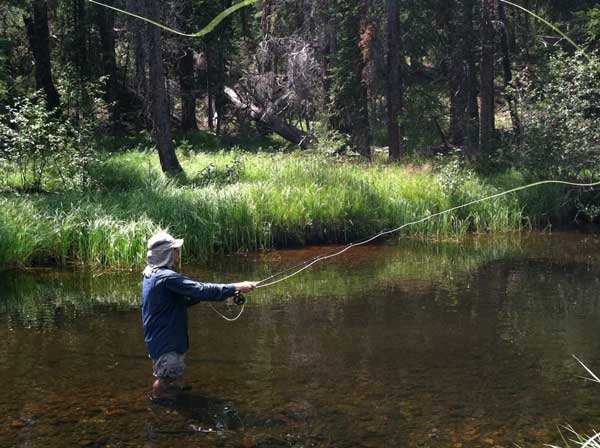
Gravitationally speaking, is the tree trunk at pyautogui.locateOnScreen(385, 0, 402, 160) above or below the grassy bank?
above

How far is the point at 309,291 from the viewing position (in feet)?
34.9

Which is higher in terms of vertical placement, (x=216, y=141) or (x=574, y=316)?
(x=216, y=141)

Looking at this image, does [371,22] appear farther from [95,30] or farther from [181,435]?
[181,435]

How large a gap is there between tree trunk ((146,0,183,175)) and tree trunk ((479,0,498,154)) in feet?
29.0

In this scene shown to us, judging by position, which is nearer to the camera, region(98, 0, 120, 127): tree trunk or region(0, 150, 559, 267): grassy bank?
region(0, 150, 559, 267): grassy bank

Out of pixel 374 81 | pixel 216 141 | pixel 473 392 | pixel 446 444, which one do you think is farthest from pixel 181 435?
pixel 216 141

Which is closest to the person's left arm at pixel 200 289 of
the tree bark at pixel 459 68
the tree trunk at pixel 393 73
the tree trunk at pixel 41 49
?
the tree trunk at pixel 393 73

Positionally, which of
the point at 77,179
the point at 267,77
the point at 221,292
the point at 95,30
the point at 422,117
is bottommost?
the point at 221,292

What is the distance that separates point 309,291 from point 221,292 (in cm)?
501

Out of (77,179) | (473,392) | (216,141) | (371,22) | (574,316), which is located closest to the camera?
(473,392)

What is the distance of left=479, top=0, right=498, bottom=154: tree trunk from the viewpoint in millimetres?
20594

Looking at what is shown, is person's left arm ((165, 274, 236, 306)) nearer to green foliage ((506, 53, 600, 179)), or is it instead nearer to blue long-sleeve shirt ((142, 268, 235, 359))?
blue long-sleeve shirt ((142, 268, 235, 359))

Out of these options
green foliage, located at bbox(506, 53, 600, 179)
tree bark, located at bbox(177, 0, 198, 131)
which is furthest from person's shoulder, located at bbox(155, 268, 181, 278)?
tree bark, located at bbox(177, 0, 198, 131)

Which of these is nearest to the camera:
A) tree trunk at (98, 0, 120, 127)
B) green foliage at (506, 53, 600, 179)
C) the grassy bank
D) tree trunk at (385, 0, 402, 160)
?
the grassy bank
